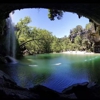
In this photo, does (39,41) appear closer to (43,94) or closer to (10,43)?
(10,43)

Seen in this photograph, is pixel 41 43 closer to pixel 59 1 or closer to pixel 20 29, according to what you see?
pixel 20 29

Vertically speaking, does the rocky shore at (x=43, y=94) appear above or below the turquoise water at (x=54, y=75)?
above

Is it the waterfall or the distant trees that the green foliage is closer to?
the waterfall

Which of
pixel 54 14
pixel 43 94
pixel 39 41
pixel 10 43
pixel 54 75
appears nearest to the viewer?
pixel 43 94

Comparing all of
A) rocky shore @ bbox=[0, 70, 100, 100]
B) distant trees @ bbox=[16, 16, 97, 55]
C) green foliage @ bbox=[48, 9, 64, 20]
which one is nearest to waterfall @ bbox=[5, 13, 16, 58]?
distant trees @ bbox=[16, 16, 97, 55]

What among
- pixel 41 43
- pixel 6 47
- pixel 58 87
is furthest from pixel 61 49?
pixel 58 87

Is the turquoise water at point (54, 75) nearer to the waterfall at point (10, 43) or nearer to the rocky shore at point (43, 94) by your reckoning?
the rocky shore at point (43, 94)

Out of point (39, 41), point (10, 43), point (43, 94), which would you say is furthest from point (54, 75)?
point (39, 41)

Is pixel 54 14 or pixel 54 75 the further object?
pixel 54 14

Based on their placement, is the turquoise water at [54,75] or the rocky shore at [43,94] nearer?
the rocky shore at [43,94]

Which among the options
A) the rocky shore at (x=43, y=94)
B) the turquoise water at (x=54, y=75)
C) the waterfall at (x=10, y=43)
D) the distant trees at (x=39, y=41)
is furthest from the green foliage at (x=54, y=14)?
the distant trees at (x=39, y=41)

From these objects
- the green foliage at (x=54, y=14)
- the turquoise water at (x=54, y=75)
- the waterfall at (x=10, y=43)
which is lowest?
the turquoise water at (x=54, y=75)

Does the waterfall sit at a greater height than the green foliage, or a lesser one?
lesser

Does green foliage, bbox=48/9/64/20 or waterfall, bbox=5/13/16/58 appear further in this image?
waterfall, bbox=5/13/16/58
